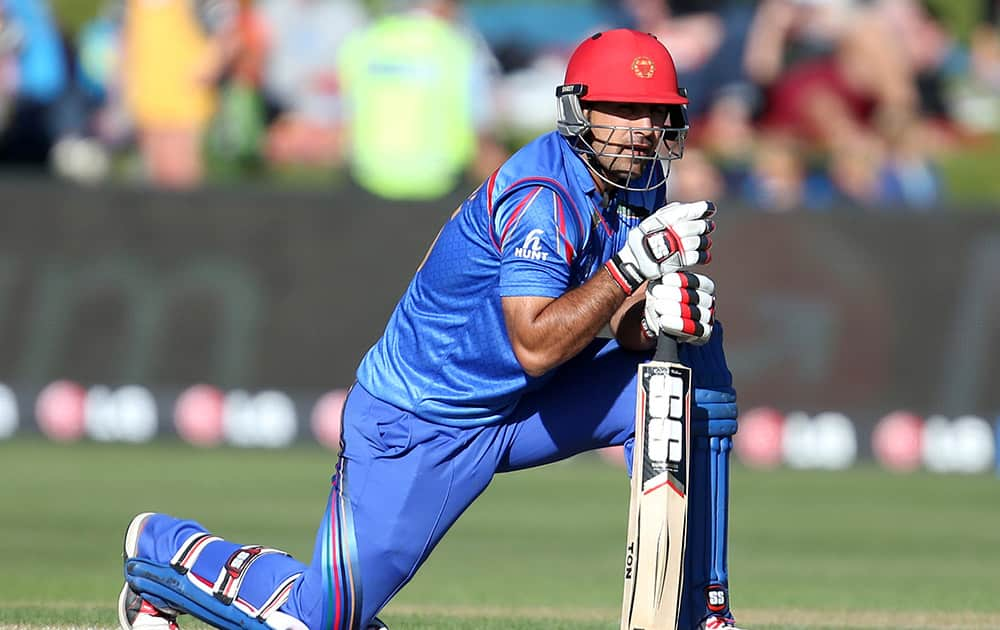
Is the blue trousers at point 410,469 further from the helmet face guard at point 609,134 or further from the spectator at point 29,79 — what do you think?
the spectator at point 29,79

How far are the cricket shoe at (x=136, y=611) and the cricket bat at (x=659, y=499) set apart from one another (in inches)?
64.4

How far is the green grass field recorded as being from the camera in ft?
24.3

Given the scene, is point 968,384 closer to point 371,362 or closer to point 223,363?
point 223,363

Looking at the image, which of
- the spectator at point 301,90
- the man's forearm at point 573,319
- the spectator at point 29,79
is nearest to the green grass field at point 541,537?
the man's forearm at point 573,319

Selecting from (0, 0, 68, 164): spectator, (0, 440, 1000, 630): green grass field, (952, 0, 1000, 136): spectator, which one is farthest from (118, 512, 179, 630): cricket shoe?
(952, 0, 1000, 136): spectator

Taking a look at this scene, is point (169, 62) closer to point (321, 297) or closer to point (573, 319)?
point (321, 297)

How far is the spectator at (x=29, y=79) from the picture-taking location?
1425cm

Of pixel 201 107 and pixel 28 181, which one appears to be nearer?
pixel 28 181

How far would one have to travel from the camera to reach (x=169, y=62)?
46.4 feet

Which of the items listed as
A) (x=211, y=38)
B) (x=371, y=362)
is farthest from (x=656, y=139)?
(x=211, y=38)

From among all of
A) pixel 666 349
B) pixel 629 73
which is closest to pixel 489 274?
pixel 666 349

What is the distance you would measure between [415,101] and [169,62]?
84.6 inches

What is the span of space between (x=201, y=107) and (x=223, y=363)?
2417 millimetres

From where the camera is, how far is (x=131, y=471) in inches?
460
